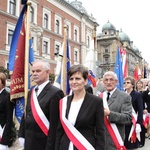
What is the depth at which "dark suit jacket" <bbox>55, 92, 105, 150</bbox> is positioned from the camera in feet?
7.48

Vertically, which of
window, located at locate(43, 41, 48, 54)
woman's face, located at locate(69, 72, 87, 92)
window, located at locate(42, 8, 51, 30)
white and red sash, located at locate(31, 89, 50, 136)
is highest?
window, located at locate(42, 8, 51, 30)

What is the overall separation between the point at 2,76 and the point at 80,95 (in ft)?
4.79

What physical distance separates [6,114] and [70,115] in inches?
53.5

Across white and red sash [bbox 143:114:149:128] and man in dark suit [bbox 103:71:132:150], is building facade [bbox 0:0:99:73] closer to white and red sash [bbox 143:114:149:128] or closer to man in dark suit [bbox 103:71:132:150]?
white and red sash [bbox 143:114:149:128]

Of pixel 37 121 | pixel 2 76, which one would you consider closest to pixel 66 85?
pixel 2 76

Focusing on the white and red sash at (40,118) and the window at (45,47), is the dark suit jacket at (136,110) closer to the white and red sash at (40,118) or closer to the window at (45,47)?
the white and red sash at (40,118)

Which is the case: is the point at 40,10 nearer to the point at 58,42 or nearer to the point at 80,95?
the point at 58,42

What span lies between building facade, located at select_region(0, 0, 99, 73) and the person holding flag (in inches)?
787

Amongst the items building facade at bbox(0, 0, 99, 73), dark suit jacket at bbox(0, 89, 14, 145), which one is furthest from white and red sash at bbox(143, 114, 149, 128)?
building facade at bbox(0, 0, 99, 73)

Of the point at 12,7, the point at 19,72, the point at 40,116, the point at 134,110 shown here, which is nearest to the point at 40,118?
the point at 40,116

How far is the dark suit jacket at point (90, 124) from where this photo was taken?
7.48 feet

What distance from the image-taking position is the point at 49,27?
28.2 m

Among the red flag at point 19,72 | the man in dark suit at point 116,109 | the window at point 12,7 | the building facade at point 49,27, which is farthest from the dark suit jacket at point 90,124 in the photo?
the window at point 12,7

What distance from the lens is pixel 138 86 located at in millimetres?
6988
